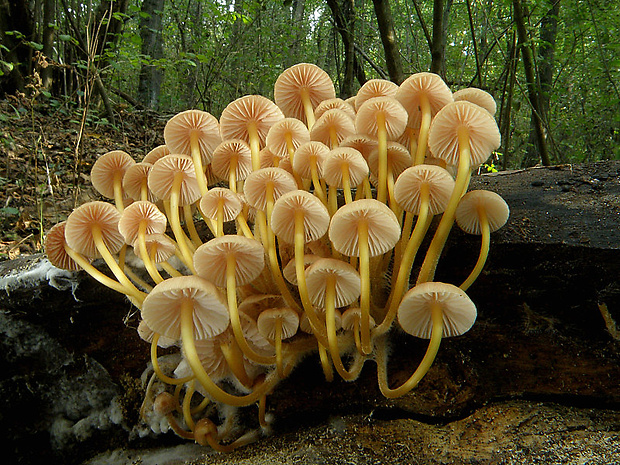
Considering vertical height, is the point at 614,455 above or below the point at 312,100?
below

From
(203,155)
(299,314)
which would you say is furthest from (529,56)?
(299,314)

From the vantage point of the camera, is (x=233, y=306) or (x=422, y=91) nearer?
(x=233, y=306)

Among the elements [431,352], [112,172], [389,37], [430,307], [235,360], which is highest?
[389,37]

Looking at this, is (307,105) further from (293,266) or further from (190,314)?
(190,314)

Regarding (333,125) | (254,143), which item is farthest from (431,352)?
(254,143)

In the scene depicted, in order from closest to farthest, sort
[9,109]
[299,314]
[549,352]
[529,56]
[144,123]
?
[299,314], [549,352], [529,56], [9,109], [144,123]

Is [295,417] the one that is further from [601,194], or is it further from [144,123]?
[144,123]

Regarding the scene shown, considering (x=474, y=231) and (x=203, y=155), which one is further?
(x=203, y=155)
